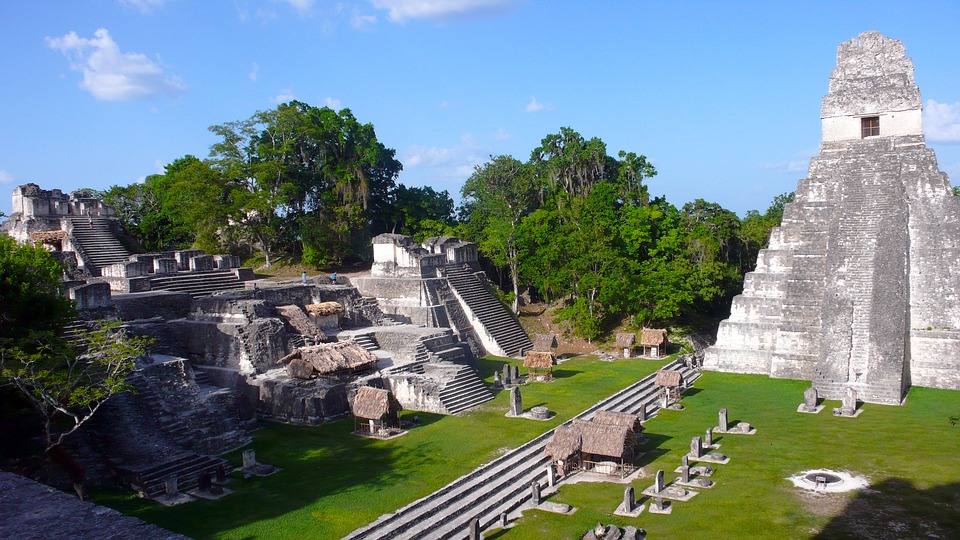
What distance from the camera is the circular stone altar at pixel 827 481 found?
1471 cm

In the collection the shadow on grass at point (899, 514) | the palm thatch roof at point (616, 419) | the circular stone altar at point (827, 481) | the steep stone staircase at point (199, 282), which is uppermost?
the steep stone staircase at point (199, 282)

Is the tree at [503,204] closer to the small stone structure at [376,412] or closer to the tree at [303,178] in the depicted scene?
the tree at [303,178]

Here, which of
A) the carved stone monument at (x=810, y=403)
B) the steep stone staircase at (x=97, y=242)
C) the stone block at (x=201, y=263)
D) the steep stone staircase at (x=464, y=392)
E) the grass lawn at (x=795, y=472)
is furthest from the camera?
the steep stone staircase at (x=97, y=242)

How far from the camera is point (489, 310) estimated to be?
1193 inches

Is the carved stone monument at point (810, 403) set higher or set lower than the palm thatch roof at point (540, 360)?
lower

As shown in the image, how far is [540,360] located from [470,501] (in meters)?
10.6

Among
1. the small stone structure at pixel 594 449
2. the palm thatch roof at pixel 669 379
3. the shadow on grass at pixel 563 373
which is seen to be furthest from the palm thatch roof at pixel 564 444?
the shadow on grass at pixel 563 373

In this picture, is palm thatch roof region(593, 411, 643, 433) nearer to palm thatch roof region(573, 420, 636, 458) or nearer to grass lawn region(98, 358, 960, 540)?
palm thatch roof region(573, 420, 636, 458)

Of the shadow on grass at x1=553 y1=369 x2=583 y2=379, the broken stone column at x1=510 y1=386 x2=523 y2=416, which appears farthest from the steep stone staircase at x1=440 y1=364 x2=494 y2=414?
the shadow on grass at x1=553 y1=369 x2=583 y2=379

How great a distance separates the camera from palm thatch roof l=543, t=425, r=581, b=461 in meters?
15.9

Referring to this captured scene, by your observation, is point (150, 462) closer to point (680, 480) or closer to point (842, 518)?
point (680, 480)

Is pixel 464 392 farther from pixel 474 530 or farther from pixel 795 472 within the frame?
pixel 795 472

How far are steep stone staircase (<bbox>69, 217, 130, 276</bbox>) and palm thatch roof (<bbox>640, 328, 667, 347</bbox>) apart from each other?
68.2 ft

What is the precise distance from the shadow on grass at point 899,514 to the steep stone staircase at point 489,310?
15701 mm
